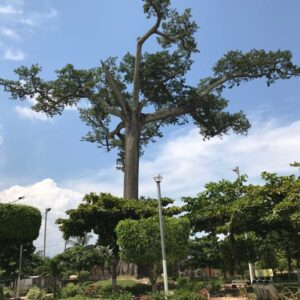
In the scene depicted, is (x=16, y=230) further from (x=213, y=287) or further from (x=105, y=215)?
(x=213, y=287)

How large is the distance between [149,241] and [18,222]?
17.2 meters

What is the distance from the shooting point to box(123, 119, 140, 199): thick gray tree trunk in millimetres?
35156

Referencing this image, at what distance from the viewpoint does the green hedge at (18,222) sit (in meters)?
34.1

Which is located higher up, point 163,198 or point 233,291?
point 163,198

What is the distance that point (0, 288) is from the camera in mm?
24594

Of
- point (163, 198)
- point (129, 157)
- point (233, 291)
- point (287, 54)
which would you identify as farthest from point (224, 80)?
point (233, 291)

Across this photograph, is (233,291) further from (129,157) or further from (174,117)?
(174,117)

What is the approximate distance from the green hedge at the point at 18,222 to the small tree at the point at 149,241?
15.6m

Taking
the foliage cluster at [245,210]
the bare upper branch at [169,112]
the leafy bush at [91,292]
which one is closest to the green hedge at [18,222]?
the leafy bush at [91,292]

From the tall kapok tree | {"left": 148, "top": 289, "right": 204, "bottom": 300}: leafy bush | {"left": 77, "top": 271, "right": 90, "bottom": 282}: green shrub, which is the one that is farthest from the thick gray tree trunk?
{"left": 148, "top": 289, "right": 204, "bottom": 300}: leafy bush

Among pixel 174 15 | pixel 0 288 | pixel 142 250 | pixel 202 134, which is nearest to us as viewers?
pixel 142 250

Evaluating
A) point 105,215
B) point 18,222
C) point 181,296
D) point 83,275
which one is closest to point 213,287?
point 181,296

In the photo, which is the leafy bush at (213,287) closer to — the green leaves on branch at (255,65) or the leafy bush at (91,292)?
the leafy bush at (91,292)

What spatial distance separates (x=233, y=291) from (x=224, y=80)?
890 inches
